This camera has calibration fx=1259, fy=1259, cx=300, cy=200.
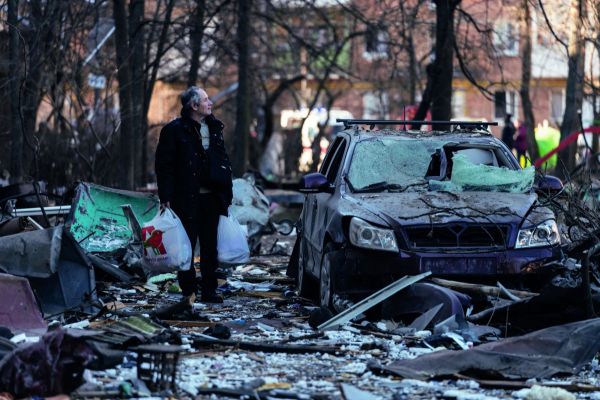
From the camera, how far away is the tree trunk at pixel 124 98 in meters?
21.2

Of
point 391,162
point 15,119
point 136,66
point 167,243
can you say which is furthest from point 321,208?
point 136,66

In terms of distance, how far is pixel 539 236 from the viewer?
10148 millimetres

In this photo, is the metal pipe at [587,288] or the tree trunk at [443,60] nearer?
the metal pipe at [587,288]

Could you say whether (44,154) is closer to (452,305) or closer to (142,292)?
(142,292)

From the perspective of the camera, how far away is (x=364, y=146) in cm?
1145

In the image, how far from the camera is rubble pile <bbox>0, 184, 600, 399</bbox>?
23.4 ft

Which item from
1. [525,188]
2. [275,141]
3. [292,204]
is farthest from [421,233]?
[275,141]

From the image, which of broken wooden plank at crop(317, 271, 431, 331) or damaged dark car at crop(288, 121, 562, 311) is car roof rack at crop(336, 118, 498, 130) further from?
broken wooden plank at crop(317, 271, 431, 331)

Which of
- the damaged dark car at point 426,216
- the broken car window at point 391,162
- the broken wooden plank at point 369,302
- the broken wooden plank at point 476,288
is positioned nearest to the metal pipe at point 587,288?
the broken wooden plank at point 476,288

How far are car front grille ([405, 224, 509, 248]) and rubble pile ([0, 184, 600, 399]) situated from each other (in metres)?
0.31

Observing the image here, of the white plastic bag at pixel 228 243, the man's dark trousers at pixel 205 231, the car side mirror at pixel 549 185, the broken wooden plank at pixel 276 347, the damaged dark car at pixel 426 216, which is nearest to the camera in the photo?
the broken wooden plank at pixel 276 347

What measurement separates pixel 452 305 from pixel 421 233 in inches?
29.9

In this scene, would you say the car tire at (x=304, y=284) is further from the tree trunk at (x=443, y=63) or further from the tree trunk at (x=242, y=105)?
the tree trunk at (x=242, y=105)

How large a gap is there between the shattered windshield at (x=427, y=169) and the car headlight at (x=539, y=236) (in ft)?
2.63
